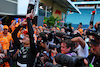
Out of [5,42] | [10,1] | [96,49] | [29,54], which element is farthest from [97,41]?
[10,1]

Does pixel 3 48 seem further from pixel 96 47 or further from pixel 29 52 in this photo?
pixel 96 47

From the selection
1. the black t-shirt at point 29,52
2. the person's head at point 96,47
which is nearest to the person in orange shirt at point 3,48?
the black t-shirt at point 29,52

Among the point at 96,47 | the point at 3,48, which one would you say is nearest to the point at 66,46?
the point at 96,47

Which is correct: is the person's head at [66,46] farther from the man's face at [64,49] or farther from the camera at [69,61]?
the camera at [69,61]

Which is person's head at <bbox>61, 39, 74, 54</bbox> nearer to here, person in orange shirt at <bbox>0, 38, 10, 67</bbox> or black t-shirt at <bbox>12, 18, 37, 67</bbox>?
black t-shirt at <bbox>12, 18, 37, 67</bbox>

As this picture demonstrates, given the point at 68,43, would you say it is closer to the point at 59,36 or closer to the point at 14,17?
the point at 59,36

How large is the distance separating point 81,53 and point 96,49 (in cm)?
66

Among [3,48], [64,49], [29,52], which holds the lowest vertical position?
[3,48]

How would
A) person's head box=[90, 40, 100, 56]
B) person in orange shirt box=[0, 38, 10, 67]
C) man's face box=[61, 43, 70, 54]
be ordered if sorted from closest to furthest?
person's head box=[90, 40, 100, 56] → man's face box=[61, 43, 70, 54] → person in orange shirt box=[0, 38, 10, 67]

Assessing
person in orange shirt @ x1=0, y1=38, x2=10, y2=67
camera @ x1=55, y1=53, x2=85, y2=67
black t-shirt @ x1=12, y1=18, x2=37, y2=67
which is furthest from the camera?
person in orange shirt @ x1=0, y1=38, x2=10, y2=67

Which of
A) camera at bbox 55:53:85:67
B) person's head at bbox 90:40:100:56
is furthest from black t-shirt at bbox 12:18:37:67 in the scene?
camera at bbox 55:53:85:67

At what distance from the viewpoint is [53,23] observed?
425 inches

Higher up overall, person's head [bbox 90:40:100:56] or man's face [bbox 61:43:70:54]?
person's head [bbox 90:40:100:56]

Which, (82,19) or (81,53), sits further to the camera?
(82,19)
